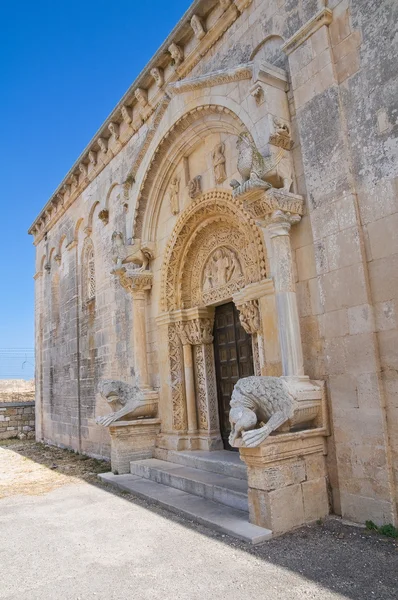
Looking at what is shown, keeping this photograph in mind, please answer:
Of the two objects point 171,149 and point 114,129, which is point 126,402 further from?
point 114,129

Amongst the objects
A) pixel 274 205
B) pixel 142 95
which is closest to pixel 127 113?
pixel 142 95

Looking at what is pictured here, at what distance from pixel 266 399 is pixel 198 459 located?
2.38 metres

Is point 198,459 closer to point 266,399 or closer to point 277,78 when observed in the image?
point 266,399

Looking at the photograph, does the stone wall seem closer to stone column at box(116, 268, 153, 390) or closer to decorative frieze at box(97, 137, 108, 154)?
decorative frieze at box(97, 137, 108, 154)

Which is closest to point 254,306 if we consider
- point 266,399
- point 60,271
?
point 266,399

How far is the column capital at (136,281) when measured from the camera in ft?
25.7

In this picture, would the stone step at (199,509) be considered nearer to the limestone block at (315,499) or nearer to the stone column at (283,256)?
the limestone block at (315,499)

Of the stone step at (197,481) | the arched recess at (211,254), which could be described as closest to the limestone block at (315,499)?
the stone step at (197,481)

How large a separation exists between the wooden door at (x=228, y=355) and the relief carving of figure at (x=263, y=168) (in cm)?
235

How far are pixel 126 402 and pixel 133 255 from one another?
252 centimetres

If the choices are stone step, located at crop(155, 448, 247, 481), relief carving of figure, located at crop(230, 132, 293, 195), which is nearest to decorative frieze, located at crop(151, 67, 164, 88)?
relief carving of figure, located at crop(230, 132, 293, 195)

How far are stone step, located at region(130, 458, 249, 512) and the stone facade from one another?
0.50m

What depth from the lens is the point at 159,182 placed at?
7.75 m

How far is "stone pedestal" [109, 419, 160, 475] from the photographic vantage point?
7305 mm
